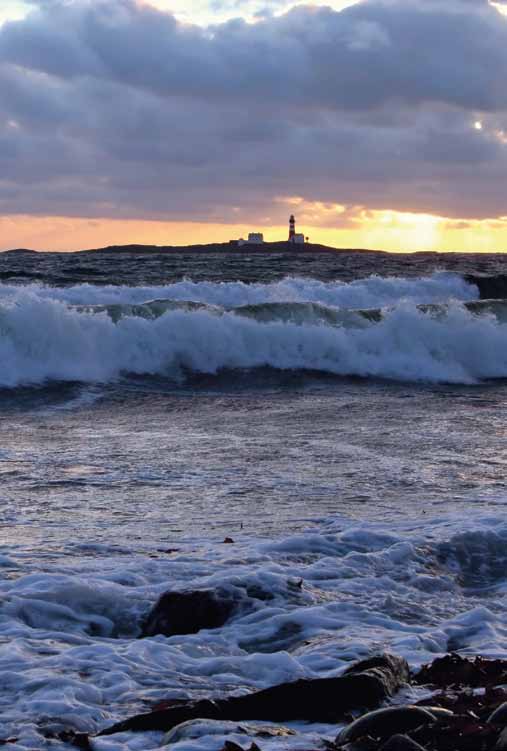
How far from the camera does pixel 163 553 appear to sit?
278 inches

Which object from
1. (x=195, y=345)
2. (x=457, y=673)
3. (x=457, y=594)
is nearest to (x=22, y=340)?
(x=195, y=345)

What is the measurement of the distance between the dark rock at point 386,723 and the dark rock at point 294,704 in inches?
14.2

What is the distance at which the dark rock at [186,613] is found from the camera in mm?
5742

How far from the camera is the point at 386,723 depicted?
13.3 ft

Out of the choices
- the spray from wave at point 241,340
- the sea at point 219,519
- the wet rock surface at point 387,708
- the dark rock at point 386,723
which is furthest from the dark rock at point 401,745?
the spray from wave at point 241,340

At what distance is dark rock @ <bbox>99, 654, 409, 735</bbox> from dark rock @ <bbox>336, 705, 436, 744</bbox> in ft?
1.18

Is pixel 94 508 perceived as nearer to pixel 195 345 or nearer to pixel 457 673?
pixel 457 673

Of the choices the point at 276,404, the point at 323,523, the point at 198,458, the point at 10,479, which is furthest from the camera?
the point at 276,404

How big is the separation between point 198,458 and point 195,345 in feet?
31.9

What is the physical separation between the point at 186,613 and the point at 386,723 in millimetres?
2009

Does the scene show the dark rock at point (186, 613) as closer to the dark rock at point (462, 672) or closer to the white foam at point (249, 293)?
the dark rock at point (462, 672)

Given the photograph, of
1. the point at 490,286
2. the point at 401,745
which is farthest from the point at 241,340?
the point at 490,286

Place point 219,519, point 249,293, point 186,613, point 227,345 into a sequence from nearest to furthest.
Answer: point 186,613, point 219,519, point 227,345, point 249,293

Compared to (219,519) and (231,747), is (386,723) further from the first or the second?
(219,519)
